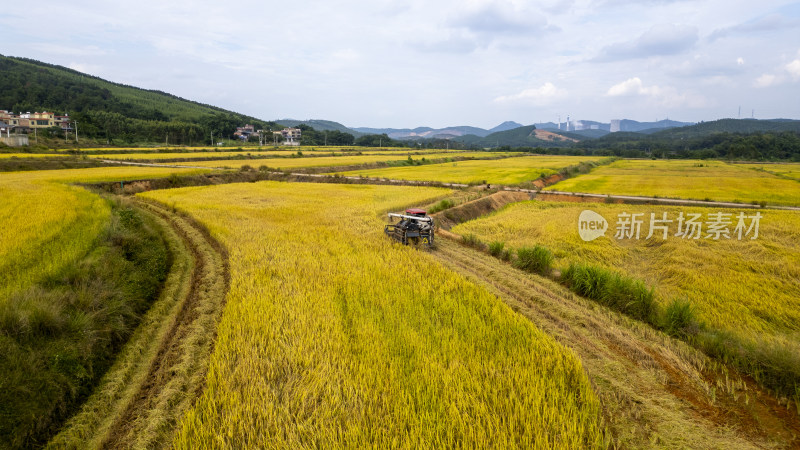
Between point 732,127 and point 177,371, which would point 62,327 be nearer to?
point 177,371

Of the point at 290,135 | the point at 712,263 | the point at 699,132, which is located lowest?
the point at 712,263

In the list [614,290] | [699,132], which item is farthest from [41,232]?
[699,132]

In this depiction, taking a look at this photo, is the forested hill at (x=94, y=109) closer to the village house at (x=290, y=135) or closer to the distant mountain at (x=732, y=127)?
the village house at (x=290, y=135)

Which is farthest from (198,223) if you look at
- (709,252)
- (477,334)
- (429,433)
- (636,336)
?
(709,252)

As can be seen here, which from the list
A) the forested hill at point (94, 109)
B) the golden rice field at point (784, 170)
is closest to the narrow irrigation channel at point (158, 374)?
the golden rice field at point (784, 170)

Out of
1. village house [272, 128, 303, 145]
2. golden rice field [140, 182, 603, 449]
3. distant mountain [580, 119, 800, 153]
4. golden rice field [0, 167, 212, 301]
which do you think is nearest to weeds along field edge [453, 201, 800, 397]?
golden rice field [140, 182, 603, 449]

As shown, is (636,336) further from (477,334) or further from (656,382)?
(477,334)

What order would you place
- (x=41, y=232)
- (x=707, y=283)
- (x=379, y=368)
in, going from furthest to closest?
(x=41, y=232), (x=707, y=283), (x=379, y=368)
